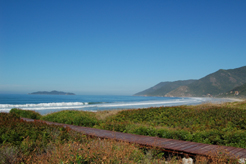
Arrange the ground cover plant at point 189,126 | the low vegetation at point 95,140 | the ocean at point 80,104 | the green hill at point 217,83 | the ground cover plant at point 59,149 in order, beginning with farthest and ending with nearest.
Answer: the green hill at point 217,83 < the ocean at point 80,104 < the ground cover plant at point 189,126 < the low vegetation at point 95,140 < the ground cover plant at point 59,149

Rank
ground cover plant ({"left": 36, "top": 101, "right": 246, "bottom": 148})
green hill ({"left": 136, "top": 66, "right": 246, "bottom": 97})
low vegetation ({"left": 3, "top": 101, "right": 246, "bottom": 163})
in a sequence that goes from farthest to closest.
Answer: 1. green hill ({"left": 136, "top": 66, "right": 246, "bottom": 97})
2. ground cover plant ({"left": 36, "top": 101, "right": 246, "bottom": 148})
3. low vegetation ({"left": 3, "top": 101, "right": 246, "bottom": 163})

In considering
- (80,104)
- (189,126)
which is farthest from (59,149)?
(80,104)

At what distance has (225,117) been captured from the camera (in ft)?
40.8

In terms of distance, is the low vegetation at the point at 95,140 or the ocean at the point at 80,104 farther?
the ocean at the point at 80,104

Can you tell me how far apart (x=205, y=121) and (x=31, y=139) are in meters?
9.68

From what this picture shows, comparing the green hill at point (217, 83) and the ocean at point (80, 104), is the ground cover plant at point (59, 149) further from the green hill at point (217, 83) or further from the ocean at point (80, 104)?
the green hill at point (217, 83)

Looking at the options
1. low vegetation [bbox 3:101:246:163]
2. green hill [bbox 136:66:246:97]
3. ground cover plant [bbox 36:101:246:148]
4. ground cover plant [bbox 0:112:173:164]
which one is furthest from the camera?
green hill [bbox 136:66:246:97]

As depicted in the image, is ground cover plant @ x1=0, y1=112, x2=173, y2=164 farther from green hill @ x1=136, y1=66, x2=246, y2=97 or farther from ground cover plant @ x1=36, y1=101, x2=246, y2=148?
green hill @ x1=136, y1=66, x2=246, y2=97

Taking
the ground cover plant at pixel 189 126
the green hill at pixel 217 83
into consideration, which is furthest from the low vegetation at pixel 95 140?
the green hill at pixel 217 83

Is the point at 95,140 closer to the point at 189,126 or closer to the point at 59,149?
the point at 59,149

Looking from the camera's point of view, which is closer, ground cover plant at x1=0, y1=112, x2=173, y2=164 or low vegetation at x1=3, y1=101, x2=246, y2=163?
ground cover plant at x1=0, y1=112, x2=173, y2=164

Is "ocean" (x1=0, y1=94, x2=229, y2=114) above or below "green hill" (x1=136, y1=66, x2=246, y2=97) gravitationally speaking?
below

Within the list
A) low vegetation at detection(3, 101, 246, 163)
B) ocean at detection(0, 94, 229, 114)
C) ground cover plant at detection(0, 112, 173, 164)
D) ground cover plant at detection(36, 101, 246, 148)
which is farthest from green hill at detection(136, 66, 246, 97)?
ground cover plant at detection(0, 112, 173, 164)

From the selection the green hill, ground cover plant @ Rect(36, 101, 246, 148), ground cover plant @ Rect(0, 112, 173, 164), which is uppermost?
the green hill
